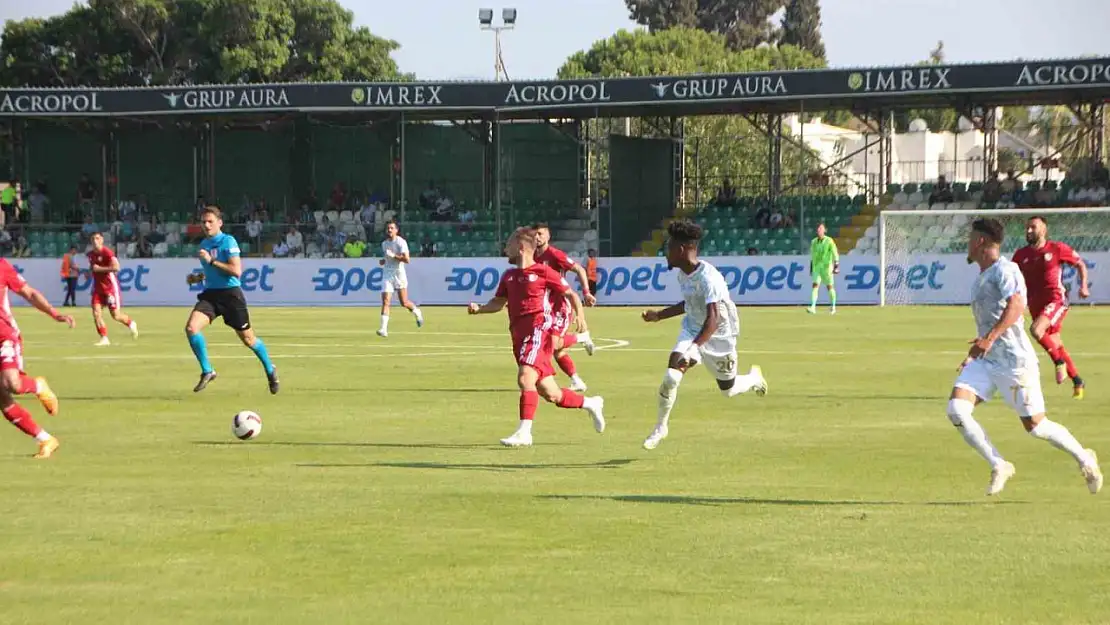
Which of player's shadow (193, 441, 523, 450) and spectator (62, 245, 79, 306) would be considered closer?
player's shadow (193, 441, 523, 450)

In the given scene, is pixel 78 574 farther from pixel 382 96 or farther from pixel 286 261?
pixel 382 96

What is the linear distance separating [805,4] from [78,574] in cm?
13447

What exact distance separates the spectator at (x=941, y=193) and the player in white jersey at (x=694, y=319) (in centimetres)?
3639

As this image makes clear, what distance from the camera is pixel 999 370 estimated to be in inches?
427

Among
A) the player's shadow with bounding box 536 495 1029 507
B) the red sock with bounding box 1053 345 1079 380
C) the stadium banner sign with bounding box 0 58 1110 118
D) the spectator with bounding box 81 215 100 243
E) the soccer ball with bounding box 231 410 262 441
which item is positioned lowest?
the player's shadow with bounding box 536 495 1029 507

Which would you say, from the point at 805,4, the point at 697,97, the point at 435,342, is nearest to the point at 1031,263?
the point at 435,342

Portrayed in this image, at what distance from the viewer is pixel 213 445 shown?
14.6 m

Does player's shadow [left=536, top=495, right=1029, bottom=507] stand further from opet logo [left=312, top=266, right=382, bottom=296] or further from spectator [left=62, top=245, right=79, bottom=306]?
spectator [left=62, top=245, right=79, bottom=306]

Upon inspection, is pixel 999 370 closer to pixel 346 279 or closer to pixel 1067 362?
pixel 1067 362

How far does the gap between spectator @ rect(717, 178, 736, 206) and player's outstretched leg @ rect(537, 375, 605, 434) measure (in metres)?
38.5

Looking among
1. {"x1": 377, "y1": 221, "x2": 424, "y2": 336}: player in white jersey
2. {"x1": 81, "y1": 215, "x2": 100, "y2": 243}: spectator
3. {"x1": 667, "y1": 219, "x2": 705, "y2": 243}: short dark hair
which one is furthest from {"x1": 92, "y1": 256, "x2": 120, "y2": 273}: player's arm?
{"x1": 81, "y1": 215, "x2": 100, "y2": 243}: spectator

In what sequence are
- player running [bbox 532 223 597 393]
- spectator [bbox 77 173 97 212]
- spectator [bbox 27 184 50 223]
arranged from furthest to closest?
spectator [bbox 27 184 50 223] → spectator [bbox 77 173 97 212] → player running [bbox 532 223 597 393]

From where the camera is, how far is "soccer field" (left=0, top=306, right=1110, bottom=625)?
8062 mm

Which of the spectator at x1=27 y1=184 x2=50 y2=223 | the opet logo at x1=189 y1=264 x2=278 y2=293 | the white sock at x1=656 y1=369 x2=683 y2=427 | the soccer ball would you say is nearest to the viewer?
the white sock at x1=656 y1=369 x2=683 y2=427
